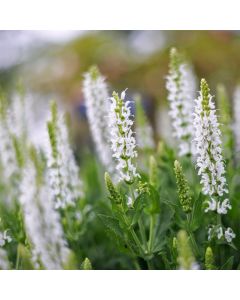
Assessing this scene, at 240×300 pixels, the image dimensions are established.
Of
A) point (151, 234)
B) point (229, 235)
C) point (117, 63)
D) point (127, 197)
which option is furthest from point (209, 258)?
point (117, 63)

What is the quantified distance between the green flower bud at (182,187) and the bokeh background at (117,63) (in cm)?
318

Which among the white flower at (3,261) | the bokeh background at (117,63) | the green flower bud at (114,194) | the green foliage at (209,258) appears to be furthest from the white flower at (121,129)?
the bokeh background at (117,63)

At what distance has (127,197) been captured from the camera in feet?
8.78

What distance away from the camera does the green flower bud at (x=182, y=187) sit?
7.96 ft

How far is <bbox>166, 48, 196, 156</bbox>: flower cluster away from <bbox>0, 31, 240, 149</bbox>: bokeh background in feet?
7.94

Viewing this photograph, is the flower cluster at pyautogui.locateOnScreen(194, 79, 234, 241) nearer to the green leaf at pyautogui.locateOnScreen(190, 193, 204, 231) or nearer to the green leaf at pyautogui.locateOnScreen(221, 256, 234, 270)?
the green leaf at pyautogui.locateOnScreen(190, 193, 204, 231)

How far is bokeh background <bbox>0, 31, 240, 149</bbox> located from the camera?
5.98 metres

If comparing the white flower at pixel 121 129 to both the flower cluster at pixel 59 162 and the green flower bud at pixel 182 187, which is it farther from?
the flower cluster at pixel 59 162

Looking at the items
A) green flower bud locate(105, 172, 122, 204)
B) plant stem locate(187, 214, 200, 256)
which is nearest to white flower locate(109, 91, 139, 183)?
green flower bud locate(105, 172, 122, 204)

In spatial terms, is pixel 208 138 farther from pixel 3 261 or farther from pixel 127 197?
pixel 3 261

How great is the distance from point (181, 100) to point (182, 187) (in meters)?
0.83
